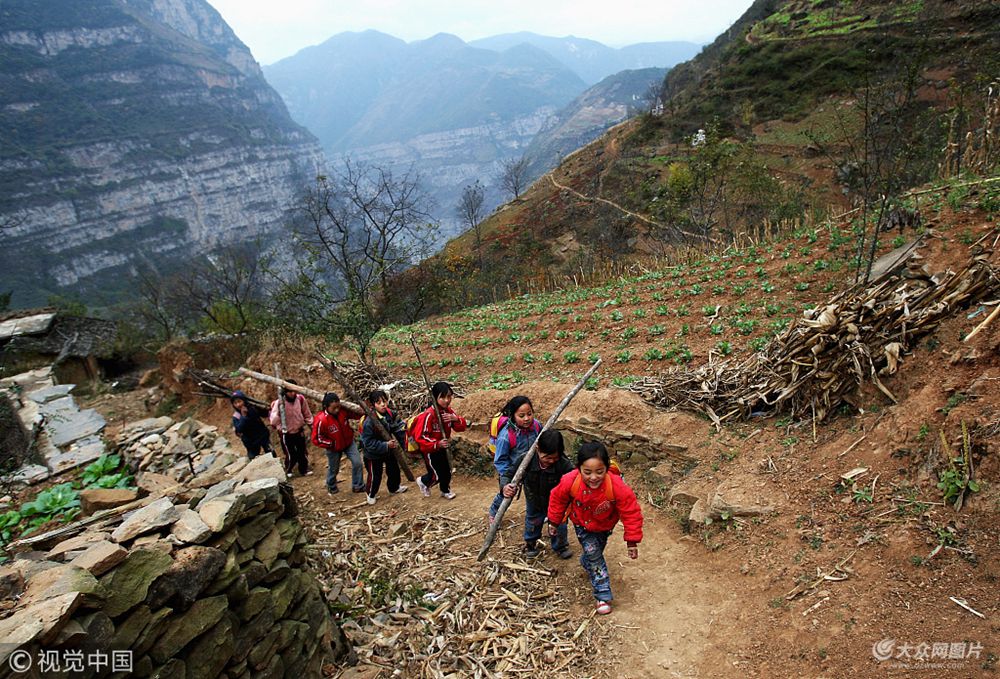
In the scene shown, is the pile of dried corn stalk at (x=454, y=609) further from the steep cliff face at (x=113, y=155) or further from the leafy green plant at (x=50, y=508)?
the steep cliff face at (x=113, y=155)

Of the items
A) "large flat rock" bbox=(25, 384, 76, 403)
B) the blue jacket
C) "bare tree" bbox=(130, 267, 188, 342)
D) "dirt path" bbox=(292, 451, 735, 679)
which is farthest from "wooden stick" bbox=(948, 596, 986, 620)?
"bare tree" bbox=(130, 267, 188, 342)

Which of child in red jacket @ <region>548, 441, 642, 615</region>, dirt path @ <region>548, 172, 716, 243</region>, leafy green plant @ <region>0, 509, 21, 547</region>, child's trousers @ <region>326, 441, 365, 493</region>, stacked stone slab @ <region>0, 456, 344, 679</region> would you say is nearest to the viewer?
stacked stone slab @ <region>0, 456, 344, 679</region>

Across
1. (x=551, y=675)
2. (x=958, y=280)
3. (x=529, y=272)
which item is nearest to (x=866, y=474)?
(x=958, y=280)

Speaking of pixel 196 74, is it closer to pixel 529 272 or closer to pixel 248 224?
pixel 248 224

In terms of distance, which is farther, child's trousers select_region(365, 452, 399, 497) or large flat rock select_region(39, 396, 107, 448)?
large flat rock select_region(39, 396, 107, 448)

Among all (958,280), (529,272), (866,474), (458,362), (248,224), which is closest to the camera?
(866,474)

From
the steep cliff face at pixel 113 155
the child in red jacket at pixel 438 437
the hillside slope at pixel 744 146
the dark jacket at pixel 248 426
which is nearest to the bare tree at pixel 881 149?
the hillside slope at pixel 744 146

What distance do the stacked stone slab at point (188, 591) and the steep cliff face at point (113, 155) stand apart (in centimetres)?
10135

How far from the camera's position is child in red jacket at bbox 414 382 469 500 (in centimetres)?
729

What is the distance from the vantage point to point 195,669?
11.5 feet

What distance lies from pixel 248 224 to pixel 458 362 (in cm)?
16893

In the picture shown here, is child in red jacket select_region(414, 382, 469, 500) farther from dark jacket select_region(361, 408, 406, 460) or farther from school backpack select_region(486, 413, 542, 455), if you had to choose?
school backpack select_region(486, 413, 542, 455)

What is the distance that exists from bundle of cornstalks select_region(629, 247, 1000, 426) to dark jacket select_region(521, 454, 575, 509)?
2.97m

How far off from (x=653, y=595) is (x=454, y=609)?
2.10 meters
